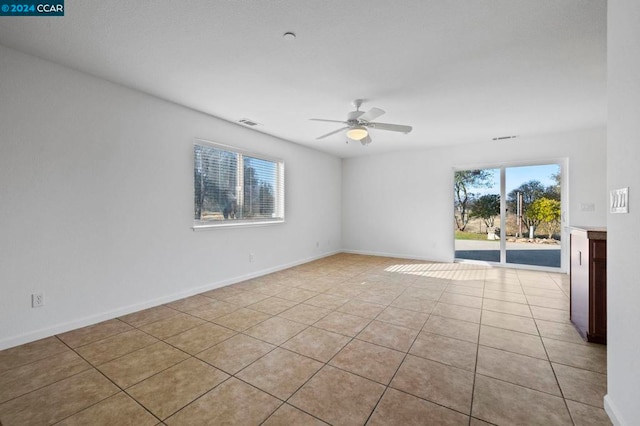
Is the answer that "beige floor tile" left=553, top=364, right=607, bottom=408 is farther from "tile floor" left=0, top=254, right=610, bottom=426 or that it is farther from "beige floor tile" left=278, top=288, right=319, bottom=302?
"beige floor tile" left=278, top=288, right=319, bottom=302

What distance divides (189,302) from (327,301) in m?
1.75

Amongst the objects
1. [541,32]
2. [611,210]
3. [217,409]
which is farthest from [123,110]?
[611,210]

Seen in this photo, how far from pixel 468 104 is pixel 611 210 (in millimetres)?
2440

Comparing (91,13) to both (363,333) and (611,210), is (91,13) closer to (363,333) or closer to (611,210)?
(363,333)

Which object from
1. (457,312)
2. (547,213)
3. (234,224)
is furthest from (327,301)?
(547,213)

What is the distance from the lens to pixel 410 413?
1539mm

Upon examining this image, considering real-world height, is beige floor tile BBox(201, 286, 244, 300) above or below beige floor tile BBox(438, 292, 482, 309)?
below

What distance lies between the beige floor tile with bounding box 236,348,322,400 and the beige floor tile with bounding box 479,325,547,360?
157 cm

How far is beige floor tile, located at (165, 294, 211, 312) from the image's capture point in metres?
3.23

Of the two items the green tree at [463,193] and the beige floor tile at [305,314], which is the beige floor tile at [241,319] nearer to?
the beige floor tile at [305,314]

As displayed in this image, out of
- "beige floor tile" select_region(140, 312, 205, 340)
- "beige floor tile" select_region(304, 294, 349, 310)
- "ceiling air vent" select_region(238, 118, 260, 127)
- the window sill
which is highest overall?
"ceiling air vent" select_region(238, 118, 260, 127)

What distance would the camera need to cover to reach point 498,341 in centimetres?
237

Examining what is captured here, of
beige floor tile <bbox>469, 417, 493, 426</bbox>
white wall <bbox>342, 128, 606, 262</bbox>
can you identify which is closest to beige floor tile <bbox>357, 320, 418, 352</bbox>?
beige floor tile <bbox>469, 417, 493, 426</bbox>

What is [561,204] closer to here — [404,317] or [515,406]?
[404,317]
